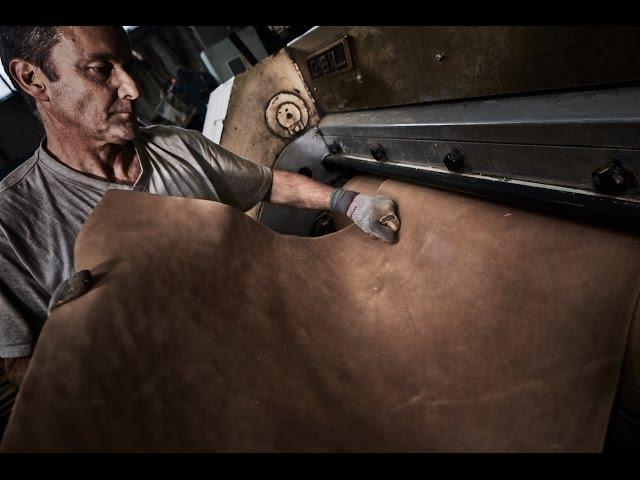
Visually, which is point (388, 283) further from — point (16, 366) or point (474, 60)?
point (16, 366)

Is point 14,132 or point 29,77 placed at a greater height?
point 14,132

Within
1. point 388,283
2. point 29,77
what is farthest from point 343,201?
point 29,77

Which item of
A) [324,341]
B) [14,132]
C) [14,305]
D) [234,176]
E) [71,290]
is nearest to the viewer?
[71,290]

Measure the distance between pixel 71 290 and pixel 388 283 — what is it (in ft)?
2.65

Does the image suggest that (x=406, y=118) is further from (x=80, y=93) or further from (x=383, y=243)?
(x=80, y=93)

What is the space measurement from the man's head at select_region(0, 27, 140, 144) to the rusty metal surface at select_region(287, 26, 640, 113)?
89 centimetres

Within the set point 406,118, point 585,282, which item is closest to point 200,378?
point 585,282

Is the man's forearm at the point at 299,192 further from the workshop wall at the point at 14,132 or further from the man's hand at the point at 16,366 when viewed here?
the workshop wall at the point at 14,132

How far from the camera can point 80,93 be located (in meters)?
1.04

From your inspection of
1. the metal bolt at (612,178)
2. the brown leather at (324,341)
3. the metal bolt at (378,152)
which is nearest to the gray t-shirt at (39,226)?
the brown leather at (324,341)

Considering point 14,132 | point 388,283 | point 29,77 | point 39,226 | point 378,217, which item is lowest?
point 388,283

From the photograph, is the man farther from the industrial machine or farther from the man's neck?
the industrial machine

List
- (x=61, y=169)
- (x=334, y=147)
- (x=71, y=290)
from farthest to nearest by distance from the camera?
(x=334, y=147) < (x=61, y=169) < (x=71, y=290)

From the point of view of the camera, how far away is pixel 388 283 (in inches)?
40.3
